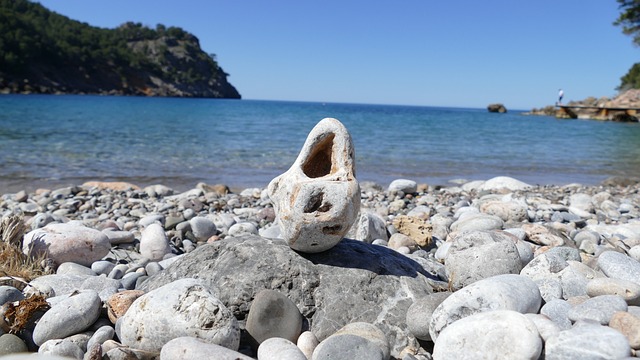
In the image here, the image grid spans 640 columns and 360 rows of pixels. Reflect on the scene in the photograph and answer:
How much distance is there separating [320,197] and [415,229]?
2.57 metres

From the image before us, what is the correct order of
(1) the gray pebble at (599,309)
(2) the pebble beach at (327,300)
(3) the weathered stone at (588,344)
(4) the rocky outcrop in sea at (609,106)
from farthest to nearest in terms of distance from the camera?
(4) the rocky outcrop in sea at (609,106) → (1) the gray pebble at (599,309) → (2) the pebble beach at (327,300) → (3) the weathered stone at (588,344)

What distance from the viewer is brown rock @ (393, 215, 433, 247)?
5.63 m

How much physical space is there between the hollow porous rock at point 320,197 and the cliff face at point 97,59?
77.1 m

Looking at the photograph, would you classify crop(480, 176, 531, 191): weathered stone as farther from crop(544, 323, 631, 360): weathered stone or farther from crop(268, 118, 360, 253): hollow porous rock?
crop(544, 323, 631, 360): weathered stone

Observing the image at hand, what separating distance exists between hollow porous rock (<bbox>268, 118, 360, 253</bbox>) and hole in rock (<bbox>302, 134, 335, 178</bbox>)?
33mm

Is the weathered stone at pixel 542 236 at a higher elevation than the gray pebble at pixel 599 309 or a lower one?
lower

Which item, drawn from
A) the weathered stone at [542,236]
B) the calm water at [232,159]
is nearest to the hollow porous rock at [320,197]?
the weathered stone at [542,236]

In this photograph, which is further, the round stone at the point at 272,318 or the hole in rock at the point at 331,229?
the hole in rock at the point at 331,229

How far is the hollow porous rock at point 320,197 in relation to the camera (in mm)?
3480

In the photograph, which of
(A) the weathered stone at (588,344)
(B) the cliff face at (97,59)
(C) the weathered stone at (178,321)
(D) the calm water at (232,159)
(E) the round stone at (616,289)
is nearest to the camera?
(A) the weathered stone at (588,344)

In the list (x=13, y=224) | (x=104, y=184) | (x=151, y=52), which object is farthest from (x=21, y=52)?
(x=13, y=224)

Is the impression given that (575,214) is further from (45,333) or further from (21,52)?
(21,52)

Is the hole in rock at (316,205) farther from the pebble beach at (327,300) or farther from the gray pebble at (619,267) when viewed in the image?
the gray pebble at (619,267)

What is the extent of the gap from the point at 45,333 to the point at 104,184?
24.7ft
